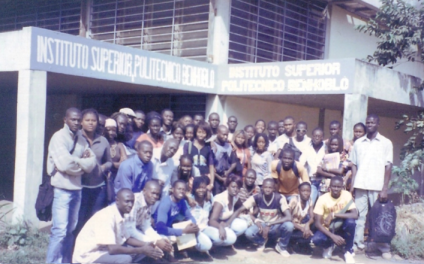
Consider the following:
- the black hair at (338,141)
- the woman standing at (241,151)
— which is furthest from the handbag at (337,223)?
the woman standing at (241,151)

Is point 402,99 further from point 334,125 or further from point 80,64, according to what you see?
point 80,64

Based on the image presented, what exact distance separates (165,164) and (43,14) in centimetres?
874

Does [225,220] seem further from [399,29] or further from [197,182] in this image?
[399,29]

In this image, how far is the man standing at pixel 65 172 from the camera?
15.9 feet

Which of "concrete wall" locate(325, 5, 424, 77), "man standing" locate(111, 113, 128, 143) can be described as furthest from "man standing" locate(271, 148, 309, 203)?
"concrete wall" locate(325, 5, 424, 77)

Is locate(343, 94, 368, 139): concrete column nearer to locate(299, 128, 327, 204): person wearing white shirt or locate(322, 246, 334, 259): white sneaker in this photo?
locate(299, 128, 327, 204): person wearing white shirt

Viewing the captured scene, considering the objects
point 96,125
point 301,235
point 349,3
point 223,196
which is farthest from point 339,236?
point 349,3

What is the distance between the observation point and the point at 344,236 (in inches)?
248

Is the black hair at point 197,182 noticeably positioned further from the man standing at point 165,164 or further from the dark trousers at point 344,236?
the dark trousers at point 344,236

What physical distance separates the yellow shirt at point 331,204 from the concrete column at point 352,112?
5.34 ft

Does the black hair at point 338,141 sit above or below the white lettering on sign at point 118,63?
below

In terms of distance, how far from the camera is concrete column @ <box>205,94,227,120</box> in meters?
9.19

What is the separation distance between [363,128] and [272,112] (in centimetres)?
390

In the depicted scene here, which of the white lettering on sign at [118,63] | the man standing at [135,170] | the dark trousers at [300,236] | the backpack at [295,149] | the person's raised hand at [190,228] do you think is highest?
the white lettering on sign at [118,63]
